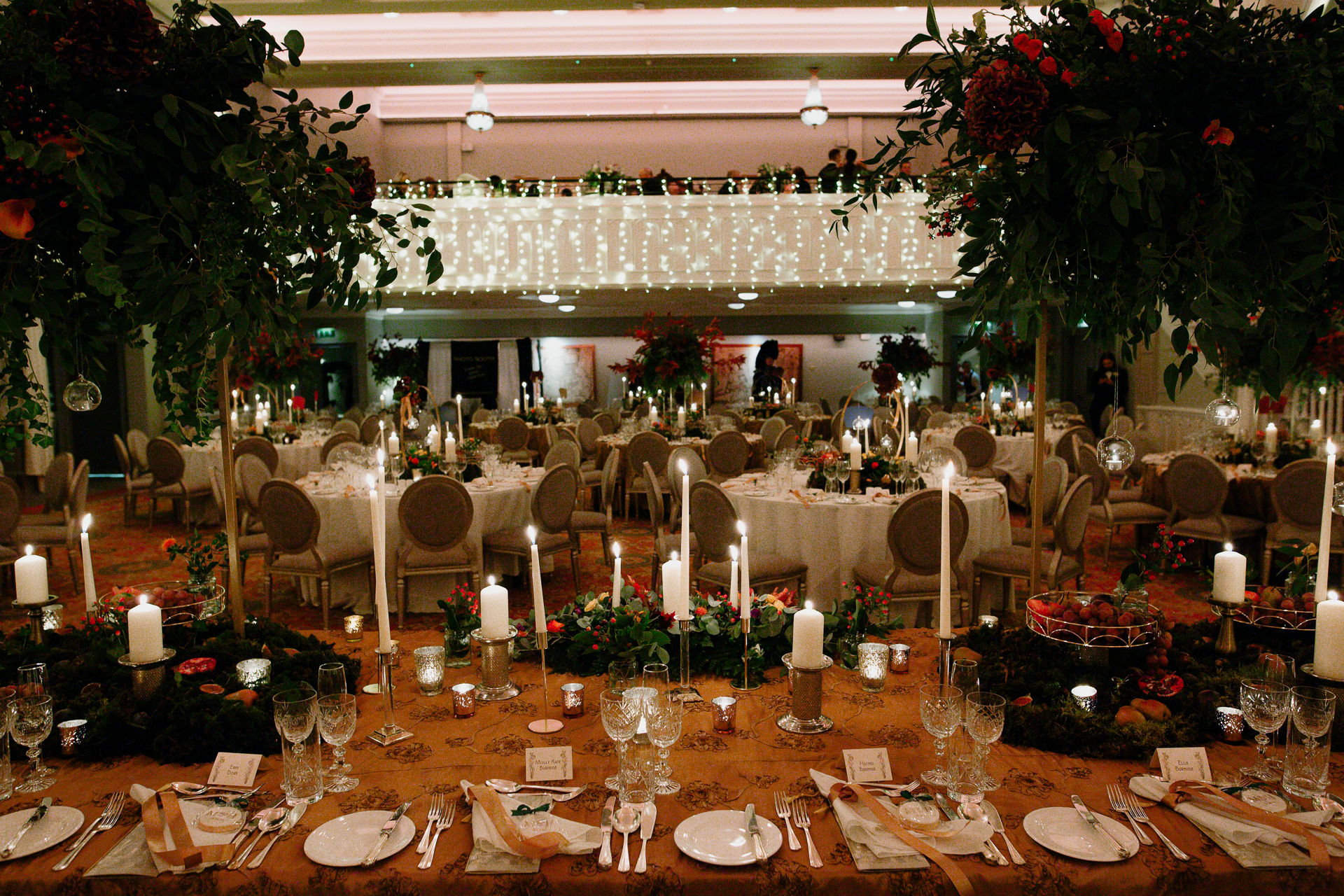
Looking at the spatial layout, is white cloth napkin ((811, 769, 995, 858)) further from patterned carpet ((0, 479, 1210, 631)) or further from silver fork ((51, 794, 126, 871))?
patterned carpet ((0, 479, 1210, 631))

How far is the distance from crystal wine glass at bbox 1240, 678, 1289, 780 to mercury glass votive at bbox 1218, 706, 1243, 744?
12 centimetres

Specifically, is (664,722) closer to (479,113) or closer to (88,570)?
(88,570)

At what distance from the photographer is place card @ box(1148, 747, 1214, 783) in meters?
1.72

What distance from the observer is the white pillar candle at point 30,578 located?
2.22 meters

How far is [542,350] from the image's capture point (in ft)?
57.6

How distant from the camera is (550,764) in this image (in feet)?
5.83

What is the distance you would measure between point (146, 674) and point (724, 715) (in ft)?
4.09

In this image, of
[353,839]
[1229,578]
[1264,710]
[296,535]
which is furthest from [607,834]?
[296,535]

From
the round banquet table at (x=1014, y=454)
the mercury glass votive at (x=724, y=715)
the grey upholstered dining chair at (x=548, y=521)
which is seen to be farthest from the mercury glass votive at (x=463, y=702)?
the round banquet table at (x=1014, y=454)

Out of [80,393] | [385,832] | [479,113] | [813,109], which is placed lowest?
[385,832]

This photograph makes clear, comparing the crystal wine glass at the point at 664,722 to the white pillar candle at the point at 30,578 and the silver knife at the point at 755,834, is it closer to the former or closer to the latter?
the silver knife at the point at 755,834

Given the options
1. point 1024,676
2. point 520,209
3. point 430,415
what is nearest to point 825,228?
point 520,209

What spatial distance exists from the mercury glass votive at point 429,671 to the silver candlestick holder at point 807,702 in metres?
0.83

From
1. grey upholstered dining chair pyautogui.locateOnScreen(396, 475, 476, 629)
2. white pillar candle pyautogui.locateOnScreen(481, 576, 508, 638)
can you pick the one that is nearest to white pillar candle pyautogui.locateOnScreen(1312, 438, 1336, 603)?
white pillar candle pyautogui.locateOnScreen(481, 576, 508, 638)
